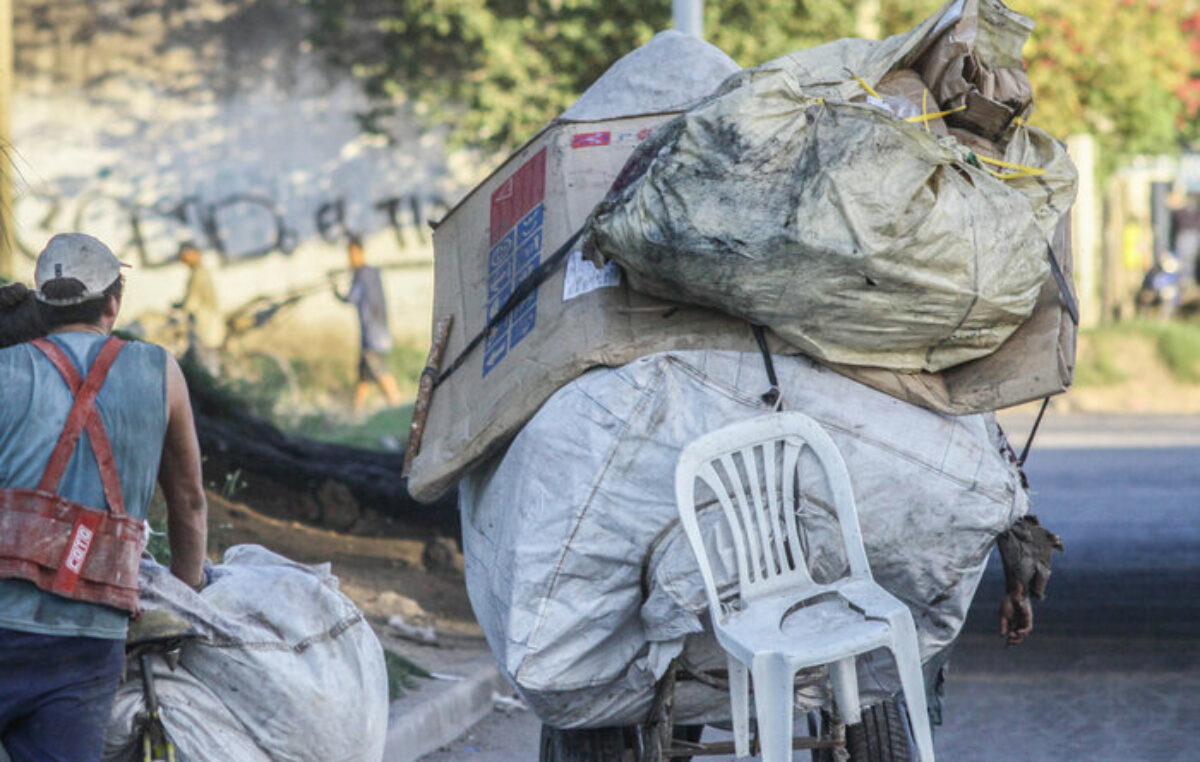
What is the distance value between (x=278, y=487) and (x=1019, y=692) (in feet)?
12.3

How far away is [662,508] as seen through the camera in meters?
3.59

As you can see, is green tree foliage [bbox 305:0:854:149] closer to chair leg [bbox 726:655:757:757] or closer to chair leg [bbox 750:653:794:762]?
chair leg [bbox 726:655:757:757]

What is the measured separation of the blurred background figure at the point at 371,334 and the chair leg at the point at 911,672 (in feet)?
45.2

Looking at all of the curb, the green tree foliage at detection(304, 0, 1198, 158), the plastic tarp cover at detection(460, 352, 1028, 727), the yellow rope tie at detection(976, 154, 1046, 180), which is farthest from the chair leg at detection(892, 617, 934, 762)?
the green tree foliage at detection(304, 0, 1198, 158)

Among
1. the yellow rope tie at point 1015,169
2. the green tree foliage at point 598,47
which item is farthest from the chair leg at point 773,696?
the green tree foliage at point 598,47

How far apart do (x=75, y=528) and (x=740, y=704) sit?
1.45 m

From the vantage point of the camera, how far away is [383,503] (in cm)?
848

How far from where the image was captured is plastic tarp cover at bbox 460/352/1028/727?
359 cm

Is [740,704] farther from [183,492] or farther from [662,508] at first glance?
[183,492]

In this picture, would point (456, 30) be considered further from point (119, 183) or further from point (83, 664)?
point (83, 664)

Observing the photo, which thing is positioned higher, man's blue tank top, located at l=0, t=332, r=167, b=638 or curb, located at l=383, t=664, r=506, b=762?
man's blue tank top, located at l=0, t=332, r=167, b=638

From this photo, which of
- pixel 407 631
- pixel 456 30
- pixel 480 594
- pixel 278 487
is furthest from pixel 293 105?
pixel 480 594

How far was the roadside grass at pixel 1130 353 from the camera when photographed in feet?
61.9

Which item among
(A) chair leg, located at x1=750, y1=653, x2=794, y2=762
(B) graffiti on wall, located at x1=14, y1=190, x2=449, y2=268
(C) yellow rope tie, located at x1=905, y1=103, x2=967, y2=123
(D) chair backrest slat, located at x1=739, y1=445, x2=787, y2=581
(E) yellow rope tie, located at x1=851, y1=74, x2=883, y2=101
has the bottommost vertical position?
(B) graffiti on wall, located at x1=14, y1=190, x2=449, y2=268
